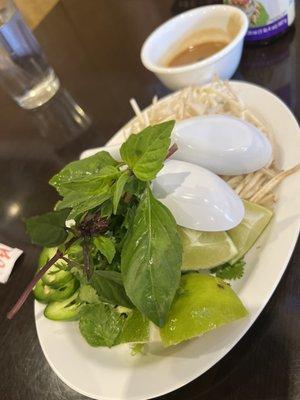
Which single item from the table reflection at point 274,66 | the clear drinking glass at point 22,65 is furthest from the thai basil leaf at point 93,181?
the clear drinking glass at point 22,65

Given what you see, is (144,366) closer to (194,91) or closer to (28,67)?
(194,91)

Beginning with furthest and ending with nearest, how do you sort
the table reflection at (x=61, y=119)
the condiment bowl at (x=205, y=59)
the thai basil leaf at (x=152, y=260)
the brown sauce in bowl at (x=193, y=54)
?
the table reflection at (x=61, y=119) < the brown sauce in bowl at (x=193, y=54) < the condiment bowl at (x=205, y=59) < the thai basil leaf at (x=152, y=260)

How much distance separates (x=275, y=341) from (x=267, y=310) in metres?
0.06

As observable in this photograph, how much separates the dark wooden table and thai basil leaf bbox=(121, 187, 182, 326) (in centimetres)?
20

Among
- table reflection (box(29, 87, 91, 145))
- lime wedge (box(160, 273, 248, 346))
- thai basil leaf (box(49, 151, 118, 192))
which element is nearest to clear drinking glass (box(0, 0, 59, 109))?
table reflection (box(29, 87, 91, 145))

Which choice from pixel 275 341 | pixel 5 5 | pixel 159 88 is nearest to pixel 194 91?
pixel 159 88

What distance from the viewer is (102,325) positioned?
77cm

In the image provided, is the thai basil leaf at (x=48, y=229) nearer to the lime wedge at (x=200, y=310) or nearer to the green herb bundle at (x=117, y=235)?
the green herb bundle at (x=117, y=235)

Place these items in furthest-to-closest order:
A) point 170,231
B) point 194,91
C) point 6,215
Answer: point 6,215, point 194,91, point 170,231

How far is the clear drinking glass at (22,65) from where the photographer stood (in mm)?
1341

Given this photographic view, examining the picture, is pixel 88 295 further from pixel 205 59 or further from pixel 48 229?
pixel 205 59

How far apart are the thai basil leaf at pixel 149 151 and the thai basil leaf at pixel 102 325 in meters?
0.26

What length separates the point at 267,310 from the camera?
76cm

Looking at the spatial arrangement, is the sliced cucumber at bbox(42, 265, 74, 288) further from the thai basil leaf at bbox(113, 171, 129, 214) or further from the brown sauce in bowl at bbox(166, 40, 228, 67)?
the brown sauce in bowl at bbox(166, 40, 228, 67)
